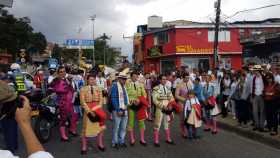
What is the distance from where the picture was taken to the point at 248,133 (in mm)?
12719

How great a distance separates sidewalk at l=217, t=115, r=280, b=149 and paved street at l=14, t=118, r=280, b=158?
0.63 feet

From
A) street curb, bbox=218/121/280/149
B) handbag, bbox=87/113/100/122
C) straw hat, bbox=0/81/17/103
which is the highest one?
straw hat, bbox=0/81/17/103

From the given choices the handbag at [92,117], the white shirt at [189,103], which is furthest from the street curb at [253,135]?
the handbag at [92,117]

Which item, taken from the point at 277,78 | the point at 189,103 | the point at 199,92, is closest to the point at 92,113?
the point at 189,103

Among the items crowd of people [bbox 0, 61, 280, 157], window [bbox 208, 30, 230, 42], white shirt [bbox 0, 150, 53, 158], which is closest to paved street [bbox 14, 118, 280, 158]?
crowd of people [bbox 0, 61, 280, 157]

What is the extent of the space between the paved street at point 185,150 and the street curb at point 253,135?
0.56 ft

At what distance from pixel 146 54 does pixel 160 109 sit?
4372cm

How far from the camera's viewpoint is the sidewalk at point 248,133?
37.1 ft

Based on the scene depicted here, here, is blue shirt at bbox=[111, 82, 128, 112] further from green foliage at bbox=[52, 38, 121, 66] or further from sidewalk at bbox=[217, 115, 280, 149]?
green foliage at bbox=[52, 38, 121, 66]

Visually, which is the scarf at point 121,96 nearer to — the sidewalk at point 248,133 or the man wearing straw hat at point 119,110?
the man wearing straw hat at point 119,110

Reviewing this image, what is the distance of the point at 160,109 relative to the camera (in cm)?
1146

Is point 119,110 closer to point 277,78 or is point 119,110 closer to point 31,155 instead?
point 277,78

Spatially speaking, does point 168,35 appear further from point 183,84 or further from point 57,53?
point 57,53

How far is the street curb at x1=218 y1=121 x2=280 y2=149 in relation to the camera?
36.8 ft
